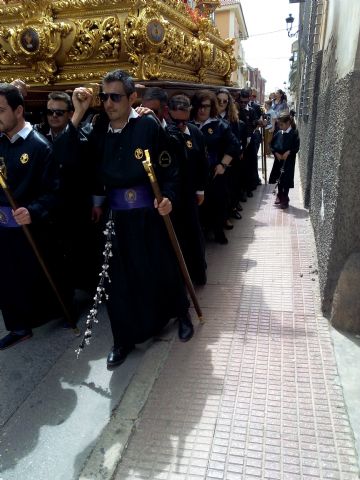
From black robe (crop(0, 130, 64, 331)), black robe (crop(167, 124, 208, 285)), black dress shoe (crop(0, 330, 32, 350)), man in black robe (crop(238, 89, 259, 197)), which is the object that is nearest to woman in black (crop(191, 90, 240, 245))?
black robe (crop(167, 124, 208, 285))

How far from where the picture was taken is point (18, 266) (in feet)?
10.1

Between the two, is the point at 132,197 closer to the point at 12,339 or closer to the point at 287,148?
the point at 12,339

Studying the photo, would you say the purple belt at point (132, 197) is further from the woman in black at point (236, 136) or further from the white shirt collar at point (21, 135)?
the woman in black at point (236, 136)

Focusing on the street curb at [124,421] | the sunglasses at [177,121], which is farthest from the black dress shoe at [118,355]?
the sunglasses at [177,121]

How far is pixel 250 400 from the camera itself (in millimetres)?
2385

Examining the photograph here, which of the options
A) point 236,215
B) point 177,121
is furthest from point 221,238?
point 177,121

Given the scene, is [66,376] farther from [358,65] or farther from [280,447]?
[358,65]

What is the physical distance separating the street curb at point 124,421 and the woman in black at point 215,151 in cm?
232

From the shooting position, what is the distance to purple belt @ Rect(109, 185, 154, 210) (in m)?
2.62

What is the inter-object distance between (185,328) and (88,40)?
277 centimetres

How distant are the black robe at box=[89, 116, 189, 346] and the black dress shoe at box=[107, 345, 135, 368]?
0.18ft

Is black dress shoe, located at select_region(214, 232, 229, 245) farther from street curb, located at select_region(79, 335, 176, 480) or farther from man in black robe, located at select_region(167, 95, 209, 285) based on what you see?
street curb, located at select_region(79, 335, 176, 480)

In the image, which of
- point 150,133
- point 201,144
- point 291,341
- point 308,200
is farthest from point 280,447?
point 308,200

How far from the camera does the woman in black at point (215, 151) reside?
177 inches
